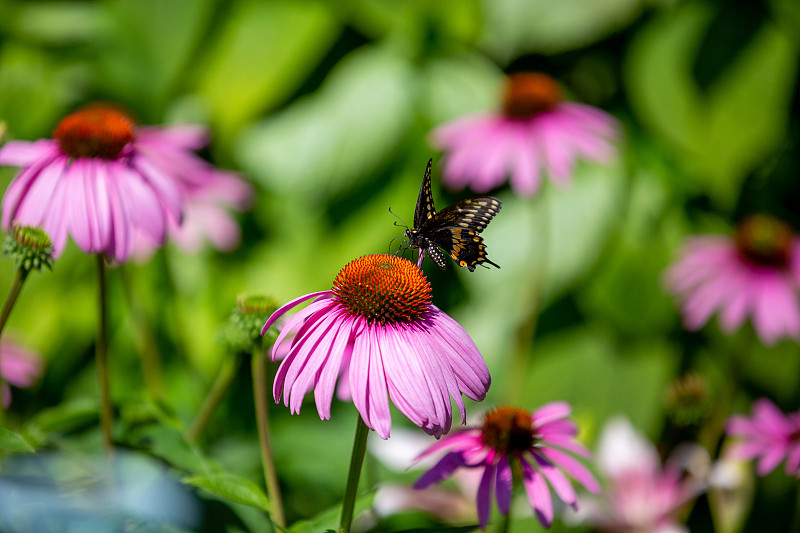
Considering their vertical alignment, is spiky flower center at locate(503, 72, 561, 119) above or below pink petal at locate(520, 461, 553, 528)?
above

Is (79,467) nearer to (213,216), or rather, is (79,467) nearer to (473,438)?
(473,438)

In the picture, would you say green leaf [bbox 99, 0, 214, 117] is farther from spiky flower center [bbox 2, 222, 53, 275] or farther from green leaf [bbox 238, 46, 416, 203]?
spiky flower center [bbox 2, 222, 53, 275]

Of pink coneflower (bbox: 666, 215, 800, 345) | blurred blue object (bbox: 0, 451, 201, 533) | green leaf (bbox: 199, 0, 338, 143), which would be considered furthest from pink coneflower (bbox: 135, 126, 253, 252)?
pink coneflower (bbox: 666, 215, 800, 345)

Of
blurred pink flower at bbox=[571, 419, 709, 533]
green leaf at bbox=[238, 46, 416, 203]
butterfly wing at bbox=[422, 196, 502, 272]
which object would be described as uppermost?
green leaf at bbox=[238, 46, 416, 203]

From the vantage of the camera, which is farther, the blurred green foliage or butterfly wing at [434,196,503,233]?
the blurred green foliage

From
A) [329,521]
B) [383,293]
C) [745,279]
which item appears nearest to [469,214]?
[383,293]

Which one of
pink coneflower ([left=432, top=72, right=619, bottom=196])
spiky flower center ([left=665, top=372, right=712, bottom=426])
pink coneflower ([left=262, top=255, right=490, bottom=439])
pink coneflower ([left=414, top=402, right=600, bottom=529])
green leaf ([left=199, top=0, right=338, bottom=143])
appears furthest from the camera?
green leaf ([left=199, top=0, right=338, bottom=143])

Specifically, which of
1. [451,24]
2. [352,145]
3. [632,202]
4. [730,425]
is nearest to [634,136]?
[632,202]
